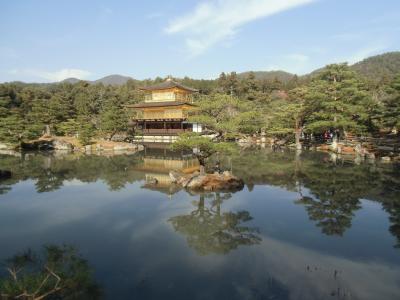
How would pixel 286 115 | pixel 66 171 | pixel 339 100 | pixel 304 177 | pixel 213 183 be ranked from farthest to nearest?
pixel 286 115, pixel 339 100, pixel 66 171, pixel 304 177, pixel 213 183

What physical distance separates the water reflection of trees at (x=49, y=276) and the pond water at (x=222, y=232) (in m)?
0.37

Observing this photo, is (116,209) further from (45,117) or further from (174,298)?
(45,117)

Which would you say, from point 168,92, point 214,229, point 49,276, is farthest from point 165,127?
point 49,276

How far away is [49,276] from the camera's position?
7.20 metres

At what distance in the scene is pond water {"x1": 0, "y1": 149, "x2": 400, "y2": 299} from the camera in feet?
25.1

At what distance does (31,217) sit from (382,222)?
1402cm

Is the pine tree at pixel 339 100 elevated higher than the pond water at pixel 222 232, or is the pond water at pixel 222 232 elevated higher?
the pine tree at pixel 339 100

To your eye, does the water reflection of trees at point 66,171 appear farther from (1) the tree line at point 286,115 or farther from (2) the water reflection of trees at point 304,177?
(1) the tree line at point 286,115

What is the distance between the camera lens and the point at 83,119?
147ft

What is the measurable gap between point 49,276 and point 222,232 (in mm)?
5777

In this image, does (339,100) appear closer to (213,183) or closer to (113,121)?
(213,183)

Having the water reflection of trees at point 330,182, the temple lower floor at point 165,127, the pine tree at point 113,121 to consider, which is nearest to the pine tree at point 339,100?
the water reflection of trees at point 330,182

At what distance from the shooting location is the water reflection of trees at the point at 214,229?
10.0m

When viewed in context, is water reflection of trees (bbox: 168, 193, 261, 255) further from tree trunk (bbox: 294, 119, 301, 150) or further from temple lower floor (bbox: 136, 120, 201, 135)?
temple lower floor (bbox: 136, 120, 201, 135)
